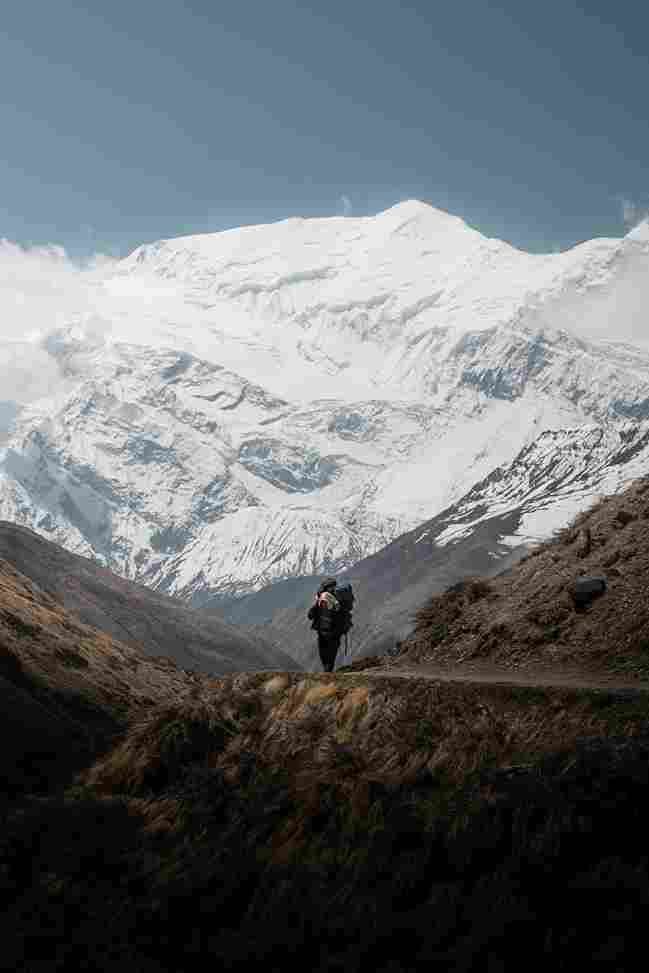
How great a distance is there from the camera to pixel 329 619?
1136 inches

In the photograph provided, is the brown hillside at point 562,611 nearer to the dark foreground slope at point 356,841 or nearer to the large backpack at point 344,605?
the large backpack at point 344,605

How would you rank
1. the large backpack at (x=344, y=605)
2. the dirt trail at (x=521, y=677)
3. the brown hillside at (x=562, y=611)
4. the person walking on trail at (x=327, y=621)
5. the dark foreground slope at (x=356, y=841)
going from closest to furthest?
the dark foreground slope at (x=356, y=841), the dirt trail at (x=521, y=677), the brown hillside at (x=562, y=611), the person walking on trail at (x=327, y=621), the large backpack at (x=344, y=605)

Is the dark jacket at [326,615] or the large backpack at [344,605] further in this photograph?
the large backpack at [344,605]

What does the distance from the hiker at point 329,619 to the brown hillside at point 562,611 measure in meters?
1.84

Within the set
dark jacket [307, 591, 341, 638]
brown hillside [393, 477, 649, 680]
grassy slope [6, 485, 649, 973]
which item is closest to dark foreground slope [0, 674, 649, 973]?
A: grassy slope [6, 485, 649, 973]

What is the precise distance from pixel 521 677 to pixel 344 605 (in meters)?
9.34

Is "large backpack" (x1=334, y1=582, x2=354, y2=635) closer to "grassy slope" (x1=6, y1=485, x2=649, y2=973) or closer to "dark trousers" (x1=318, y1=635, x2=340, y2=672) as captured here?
"dark trousers" (x1=318, y1=635, x2=340, y2=672)

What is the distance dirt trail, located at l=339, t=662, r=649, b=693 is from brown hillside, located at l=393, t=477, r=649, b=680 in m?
0.37

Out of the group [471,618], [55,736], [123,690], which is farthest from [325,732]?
[123,690]

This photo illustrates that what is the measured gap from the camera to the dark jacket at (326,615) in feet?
94.6

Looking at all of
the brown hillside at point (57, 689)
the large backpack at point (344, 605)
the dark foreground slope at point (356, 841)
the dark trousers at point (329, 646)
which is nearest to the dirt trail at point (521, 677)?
the dark foreground slope at point (356, 841)

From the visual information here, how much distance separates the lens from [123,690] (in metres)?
70.4

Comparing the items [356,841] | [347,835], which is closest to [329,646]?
[347,835]

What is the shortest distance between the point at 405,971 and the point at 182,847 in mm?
5012
